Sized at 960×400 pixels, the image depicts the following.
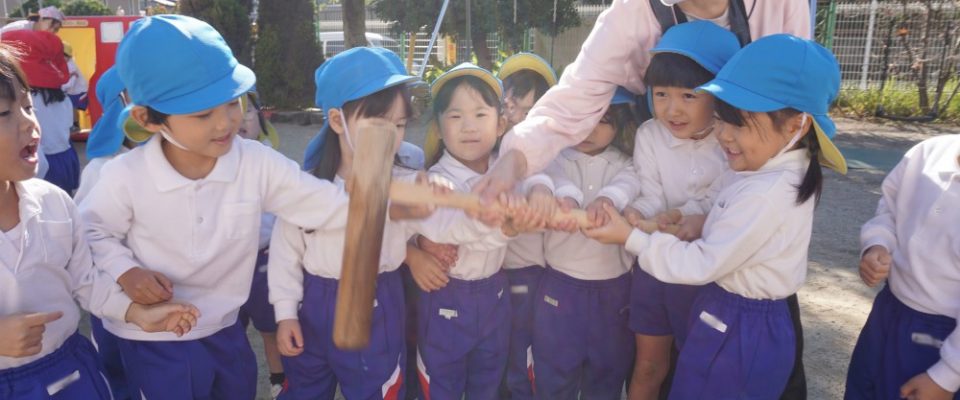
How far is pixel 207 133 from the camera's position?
1.98 metres

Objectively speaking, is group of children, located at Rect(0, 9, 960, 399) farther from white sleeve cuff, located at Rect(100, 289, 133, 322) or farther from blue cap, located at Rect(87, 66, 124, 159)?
blue cap, located at Rect(87, 66, 124, 159)

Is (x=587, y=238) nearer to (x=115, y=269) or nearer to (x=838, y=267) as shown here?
(x=115, y=269)

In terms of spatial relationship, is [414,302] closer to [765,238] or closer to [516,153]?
[516,153]

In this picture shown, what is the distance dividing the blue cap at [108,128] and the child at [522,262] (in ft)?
4.91


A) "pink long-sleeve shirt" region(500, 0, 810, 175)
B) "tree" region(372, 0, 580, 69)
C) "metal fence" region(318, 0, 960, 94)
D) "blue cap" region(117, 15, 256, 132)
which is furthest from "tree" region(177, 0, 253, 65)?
"pink long-sleeve shirt" region(500, 0, 810, 175)

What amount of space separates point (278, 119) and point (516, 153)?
31.4 ft

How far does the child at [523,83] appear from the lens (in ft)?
8.83

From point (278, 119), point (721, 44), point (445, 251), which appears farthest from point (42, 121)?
point (278, 119)

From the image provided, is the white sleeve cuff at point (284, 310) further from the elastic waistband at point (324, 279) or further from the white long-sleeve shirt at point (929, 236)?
the white long-sleeve shirt at point (929, 236)

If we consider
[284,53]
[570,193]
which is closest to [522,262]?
[570,193]

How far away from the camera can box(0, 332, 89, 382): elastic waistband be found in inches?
68.6

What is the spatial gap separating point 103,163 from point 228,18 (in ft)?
30.5

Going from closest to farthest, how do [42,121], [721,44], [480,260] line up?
1. [721,44]
2. [480,260]
3. [42,121]

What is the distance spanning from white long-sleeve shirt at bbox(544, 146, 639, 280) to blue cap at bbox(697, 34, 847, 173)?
55 centimetres
